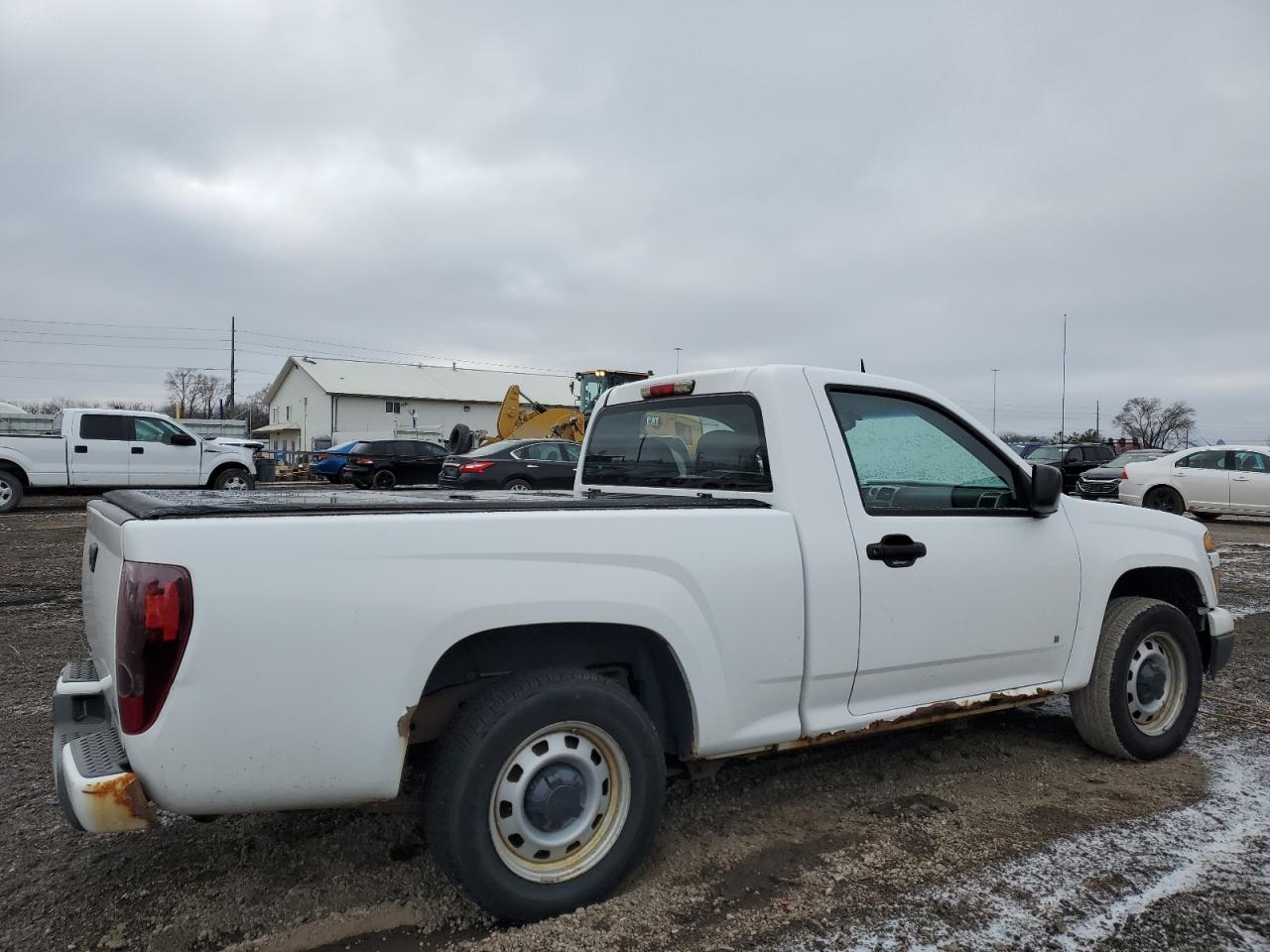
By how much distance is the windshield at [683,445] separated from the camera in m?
3.33

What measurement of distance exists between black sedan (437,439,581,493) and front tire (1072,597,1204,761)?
518 inches

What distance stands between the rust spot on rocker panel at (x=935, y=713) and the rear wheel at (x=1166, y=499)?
14863 mm

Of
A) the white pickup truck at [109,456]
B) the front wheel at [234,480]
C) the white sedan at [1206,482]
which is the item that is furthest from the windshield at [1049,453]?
the white pickup truck at [109,456]

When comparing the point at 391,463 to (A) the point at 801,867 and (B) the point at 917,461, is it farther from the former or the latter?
(A) the point at 801,867

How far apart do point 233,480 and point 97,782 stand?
54.3 ft

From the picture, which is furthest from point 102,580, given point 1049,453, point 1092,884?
point 1049,453

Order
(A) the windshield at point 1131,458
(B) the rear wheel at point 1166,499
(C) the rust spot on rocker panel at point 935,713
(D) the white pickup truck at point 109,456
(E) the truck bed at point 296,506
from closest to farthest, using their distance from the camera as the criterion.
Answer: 1. (E) the truck bed at point 296,506
2. (C) the rust spot on rocker panel at point 935,713
3. (D) the white pickup truck at point 109,456
4. (B) the rear wheel at point 1166,499
5. (A) the windshield at point 1131,458

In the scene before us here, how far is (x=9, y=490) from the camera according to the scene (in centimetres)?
1480

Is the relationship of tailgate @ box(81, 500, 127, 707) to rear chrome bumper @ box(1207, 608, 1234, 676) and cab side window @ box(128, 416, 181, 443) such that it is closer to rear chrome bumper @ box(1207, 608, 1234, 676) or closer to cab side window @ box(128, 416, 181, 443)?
rear chrome bumper @ box(1207, 608, 1234, 676)

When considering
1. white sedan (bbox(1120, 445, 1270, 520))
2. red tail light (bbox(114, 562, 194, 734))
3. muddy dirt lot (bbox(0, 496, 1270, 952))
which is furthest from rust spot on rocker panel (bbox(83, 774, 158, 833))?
white sedan (bbox(1120, 445, 1270, 520))

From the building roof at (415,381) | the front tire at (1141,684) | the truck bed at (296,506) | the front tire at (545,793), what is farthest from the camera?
the building roof at (415,381)

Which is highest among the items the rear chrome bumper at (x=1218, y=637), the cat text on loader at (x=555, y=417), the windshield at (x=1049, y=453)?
the cat text on loader at (x=555, y=417)

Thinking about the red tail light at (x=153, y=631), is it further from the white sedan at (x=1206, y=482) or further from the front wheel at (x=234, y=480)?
the white sedan at (x=1206, y=482)

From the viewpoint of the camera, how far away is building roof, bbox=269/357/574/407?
187 ft
